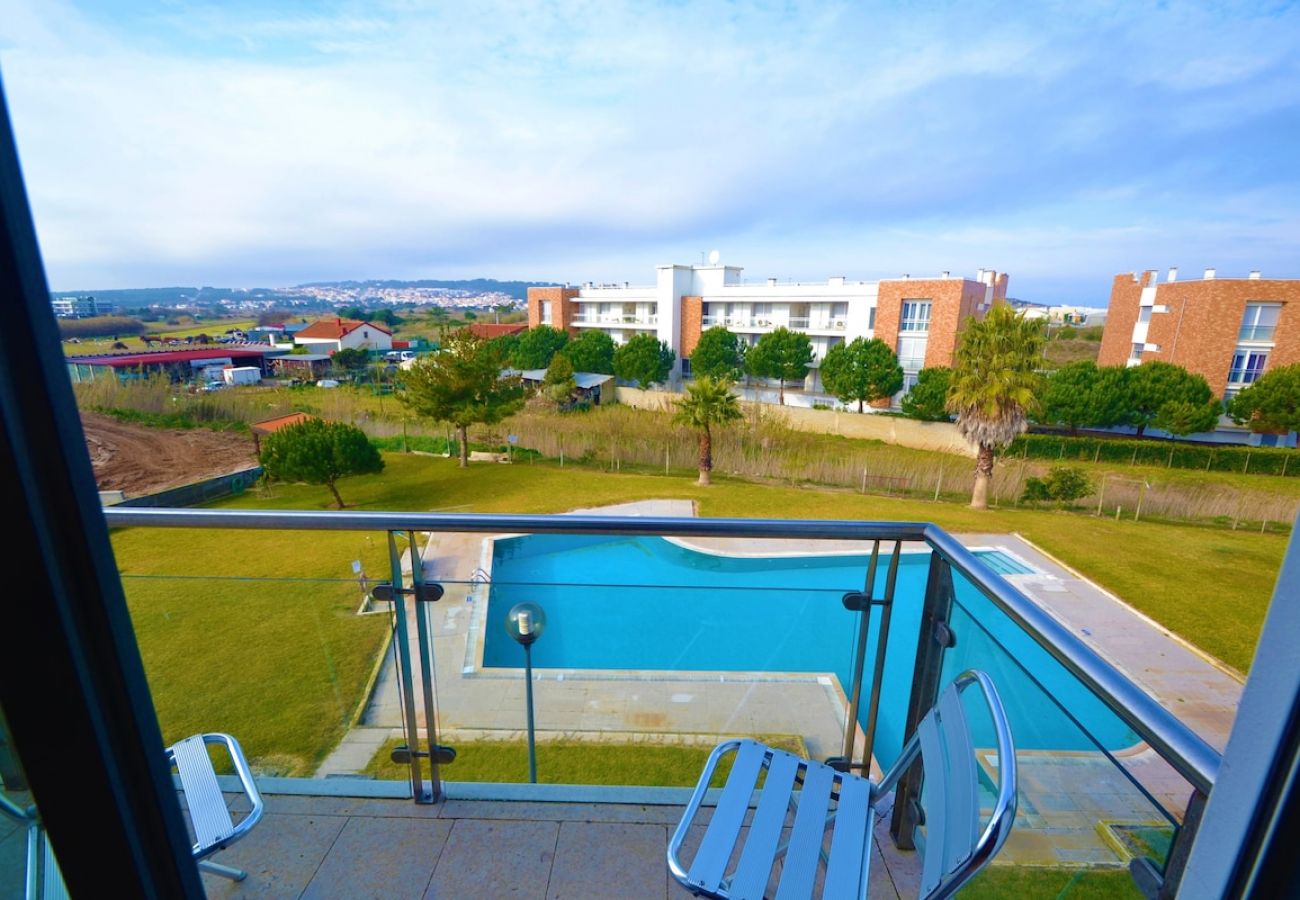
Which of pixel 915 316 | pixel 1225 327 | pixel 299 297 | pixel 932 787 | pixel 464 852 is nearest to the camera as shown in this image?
pixel 932 787

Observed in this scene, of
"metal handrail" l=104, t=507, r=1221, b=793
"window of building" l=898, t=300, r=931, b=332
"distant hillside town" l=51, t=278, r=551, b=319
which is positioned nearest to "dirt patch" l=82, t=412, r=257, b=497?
"distant hillside town" l=51, t=278, r=551, b=319

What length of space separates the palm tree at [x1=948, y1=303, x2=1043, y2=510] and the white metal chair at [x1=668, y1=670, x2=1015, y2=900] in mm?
17102

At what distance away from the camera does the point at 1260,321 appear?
21766 mm

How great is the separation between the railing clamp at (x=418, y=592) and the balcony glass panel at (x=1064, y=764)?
1518 millimetres

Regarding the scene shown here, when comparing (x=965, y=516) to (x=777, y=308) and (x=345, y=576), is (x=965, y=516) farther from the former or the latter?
(x=777, y=308)

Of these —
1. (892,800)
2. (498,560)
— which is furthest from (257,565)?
(892,800)

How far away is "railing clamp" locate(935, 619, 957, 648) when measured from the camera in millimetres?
1627

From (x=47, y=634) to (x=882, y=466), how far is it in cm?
1936

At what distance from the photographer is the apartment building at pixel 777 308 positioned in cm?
2773

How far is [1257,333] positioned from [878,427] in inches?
531

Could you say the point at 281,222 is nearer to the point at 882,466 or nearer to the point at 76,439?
the point at 76,439

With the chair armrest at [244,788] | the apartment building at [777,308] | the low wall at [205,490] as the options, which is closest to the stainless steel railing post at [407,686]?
the chair armrest at [244,788]

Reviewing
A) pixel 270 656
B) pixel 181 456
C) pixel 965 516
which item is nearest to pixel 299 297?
pixel 181 456

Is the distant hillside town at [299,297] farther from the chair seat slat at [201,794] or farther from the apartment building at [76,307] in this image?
the chair seat slat at [201,794]
